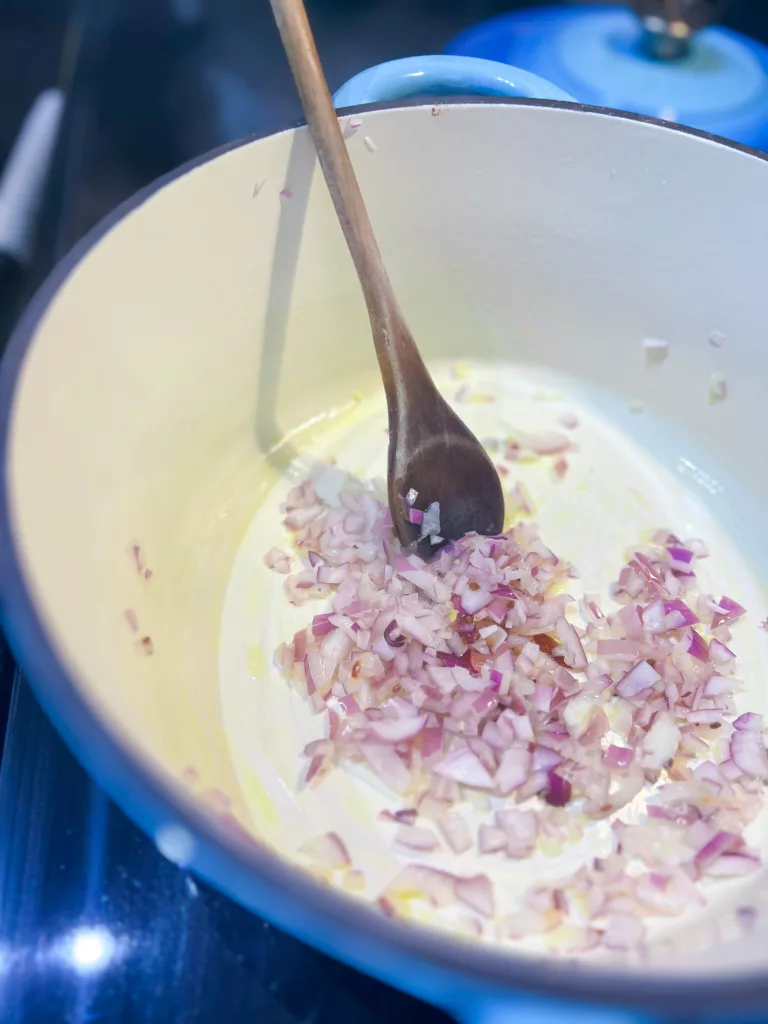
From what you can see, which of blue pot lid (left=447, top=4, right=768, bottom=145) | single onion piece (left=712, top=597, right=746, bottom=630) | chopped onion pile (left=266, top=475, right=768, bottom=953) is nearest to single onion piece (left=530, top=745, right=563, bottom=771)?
chopped onion pile (left=266, top=475, right=768, bottom=953)

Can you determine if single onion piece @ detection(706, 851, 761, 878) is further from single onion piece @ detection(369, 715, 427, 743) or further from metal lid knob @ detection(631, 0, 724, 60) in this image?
metal lid knob @ detection(631, 0, 724, 60)

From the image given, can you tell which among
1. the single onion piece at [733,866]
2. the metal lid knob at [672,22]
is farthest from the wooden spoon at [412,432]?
the metal lid knob at [672,22]

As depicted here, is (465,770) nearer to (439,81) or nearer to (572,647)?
(572,647)

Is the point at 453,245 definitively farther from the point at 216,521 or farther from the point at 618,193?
the point at 216,521

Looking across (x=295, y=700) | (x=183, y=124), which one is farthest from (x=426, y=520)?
(x=183, y=124)

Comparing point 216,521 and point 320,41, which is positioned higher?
point 320,41
